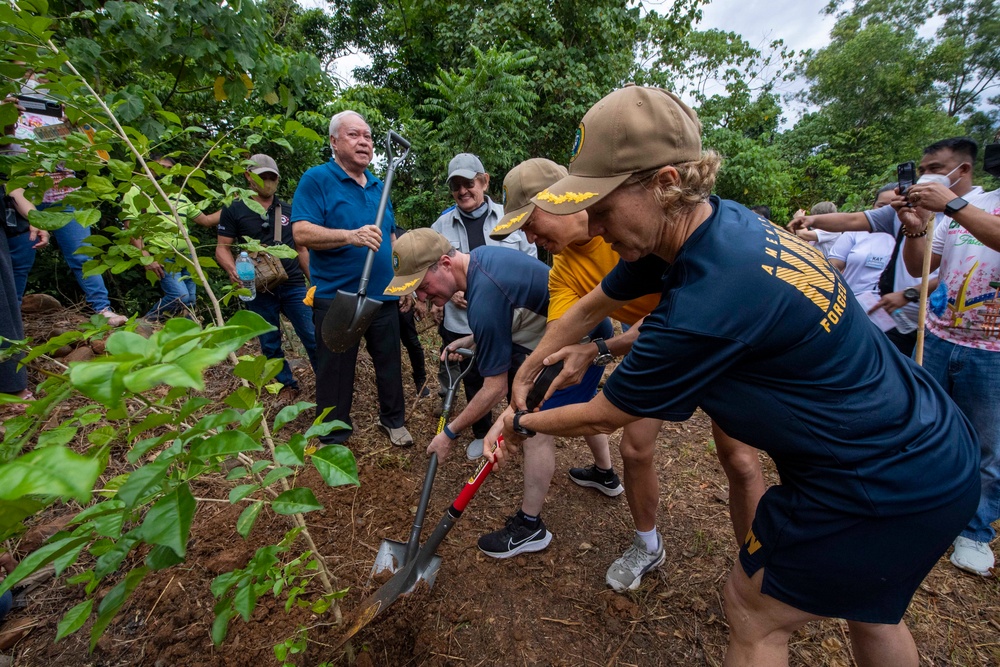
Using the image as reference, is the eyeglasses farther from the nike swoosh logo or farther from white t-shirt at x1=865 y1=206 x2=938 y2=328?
white t-shirt at x1=865 y1=206 x2=938 y2=328

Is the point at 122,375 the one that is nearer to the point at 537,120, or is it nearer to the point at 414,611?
the point at 414,611

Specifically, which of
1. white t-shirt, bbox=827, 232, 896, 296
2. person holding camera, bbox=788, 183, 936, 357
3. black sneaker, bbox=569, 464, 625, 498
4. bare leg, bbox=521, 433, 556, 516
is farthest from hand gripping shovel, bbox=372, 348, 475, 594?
white t-shirt, bbox=827, 232, 896, 296

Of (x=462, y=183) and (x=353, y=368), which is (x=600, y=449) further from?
(x=462, y=183)

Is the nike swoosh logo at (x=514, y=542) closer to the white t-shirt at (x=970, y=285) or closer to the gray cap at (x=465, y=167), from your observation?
the white t-shirt at (x=970, y=285)

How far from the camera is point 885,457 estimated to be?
109cm

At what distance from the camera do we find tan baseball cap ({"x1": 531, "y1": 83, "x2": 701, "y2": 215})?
110cm

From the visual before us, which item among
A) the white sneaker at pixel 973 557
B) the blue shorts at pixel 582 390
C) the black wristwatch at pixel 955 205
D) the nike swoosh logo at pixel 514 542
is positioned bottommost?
the nike swoosh logo at pixel 514 542

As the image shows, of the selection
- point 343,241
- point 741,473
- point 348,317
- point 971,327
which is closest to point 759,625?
point 741,473

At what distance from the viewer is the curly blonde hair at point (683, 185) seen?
3.70ft

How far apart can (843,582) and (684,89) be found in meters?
18.2

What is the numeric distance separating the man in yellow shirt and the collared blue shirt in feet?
4.13

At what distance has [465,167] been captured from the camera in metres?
3.49

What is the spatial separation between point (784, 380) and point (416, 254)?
1.77 m

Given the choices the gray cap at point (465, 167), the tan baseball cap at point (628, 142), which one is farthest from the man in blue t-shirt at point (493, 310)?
the gray cap at point (465, 167)
